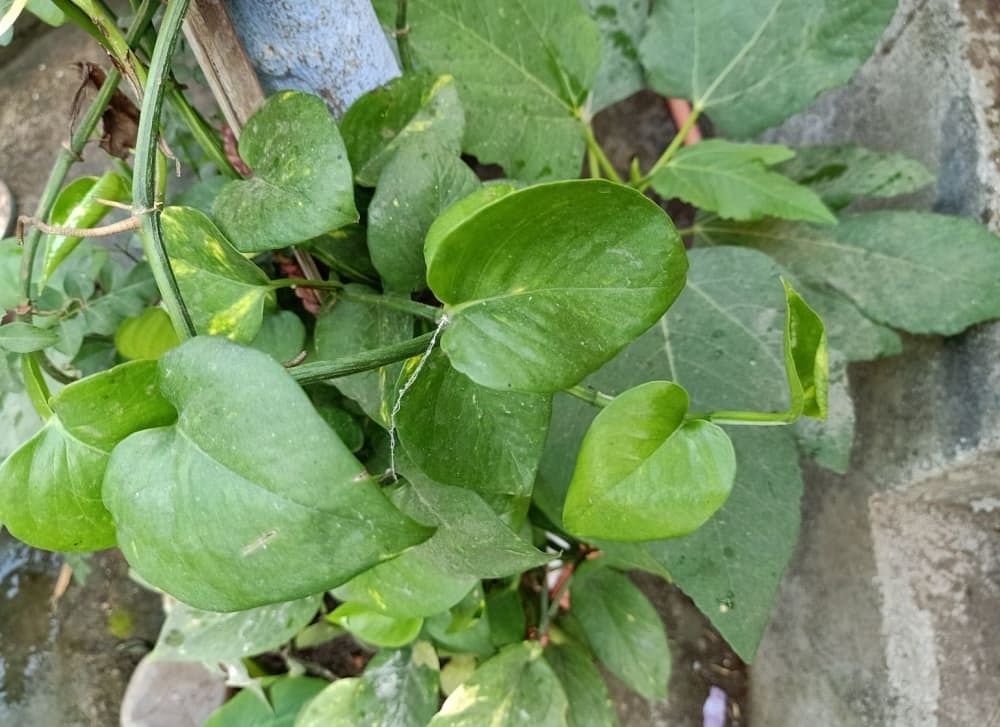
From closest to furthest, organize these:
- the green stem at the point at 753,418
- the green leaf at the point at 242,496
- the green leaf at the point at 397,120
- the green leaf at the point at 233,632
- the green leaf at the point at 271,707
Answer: the green leaf at the point at 242,496
the green stem at the point at 753,418
the green leaf at the point at 397,120
the green leaf at the point at 233,632
the green leaf at the point at 271,707

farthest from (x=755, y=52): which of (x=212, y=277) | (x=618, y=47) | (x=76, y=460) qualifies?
(x=76, y=460)

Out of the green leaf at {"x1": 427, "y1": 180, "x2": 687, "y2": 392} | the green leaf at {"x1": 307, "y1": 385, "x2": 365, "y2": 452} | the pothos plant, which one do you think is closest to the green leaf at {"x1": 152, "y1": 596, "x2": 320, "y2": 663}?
the pothos plant

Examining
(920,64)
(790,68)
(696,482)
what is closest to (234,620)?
(696,482)

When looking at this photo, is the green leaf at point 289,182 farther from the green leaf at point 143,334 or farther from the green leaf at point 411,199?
the green leaf at point 143,334

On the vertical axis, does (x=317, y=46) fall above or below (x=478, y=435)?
above

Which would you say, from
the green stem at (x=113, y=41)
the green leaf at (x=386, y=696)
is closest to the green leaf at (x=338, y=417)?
the green stem at (x=113, y=41)

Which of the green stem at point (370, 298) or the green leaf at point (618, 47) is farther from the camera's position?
the green leaf at point (618, 47)

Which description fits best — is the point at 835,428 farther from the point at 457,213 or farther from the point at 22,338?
the point at 22,338

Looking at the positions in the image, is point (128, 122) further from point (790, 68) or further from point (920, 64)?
point (920, 64)
